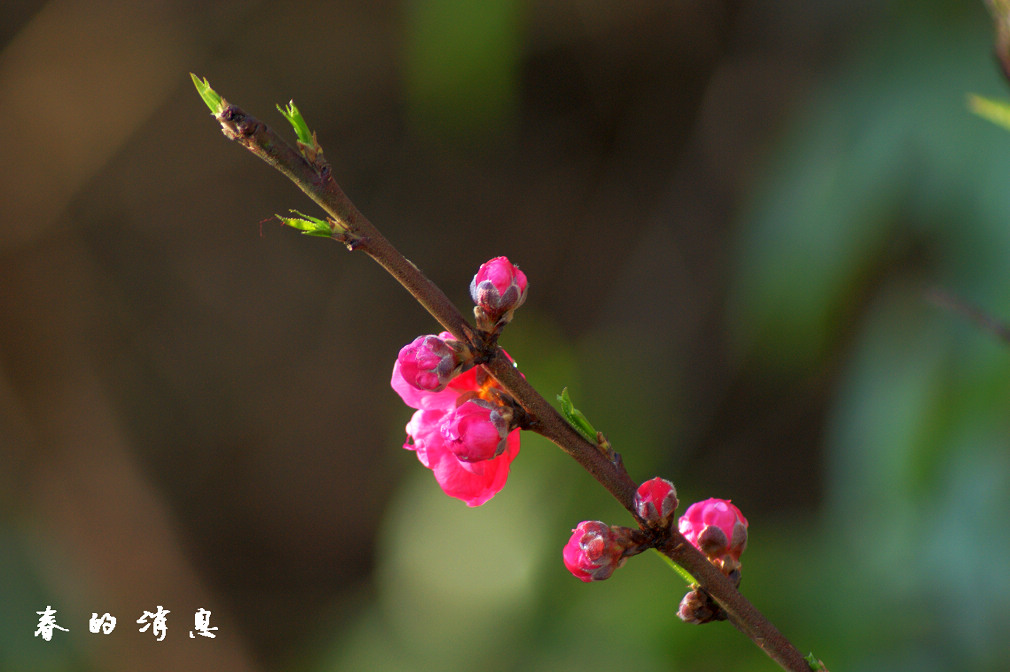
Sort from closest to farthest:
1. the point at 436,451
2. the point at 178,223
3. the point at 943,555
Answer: the point at 436,451 → the point at 943,555 → the point at 178,223

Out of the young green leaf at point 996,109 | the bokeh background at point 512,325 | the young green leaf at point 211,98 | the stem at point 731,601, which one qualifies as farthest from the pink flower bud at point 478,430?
the bokeh background at point 512,325

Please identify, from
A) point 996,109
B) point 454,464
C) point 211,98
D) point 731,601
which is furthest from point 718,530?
point 211,98

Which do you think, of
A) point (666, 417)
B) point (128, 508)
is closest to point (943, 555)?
point (666, 417)

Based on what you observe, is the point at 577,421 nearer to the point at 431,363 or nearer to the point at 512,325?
the point at 431,363

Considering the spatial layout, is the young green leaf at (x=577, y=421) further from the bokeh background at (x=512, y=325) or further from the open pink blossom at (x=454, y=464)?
the bokeh background at (x=512, y=325)

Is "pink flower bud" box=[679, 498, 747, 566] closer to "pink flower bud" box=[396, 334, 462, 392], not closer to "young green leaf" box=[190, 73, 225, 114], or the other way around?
"pink flower bud" box=[396, 334, 462, 392]

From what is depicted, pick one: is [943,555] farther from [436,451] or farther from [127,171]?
[127,171]

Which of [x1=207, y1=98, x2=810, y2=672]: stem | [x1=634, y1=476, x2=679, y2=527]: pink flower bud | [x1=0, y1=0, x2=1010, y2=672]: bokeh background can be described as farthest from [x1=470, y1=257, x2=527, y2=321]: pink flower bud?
[x1=0, y1=0, x2=1010, y2=672]: bokeh background
